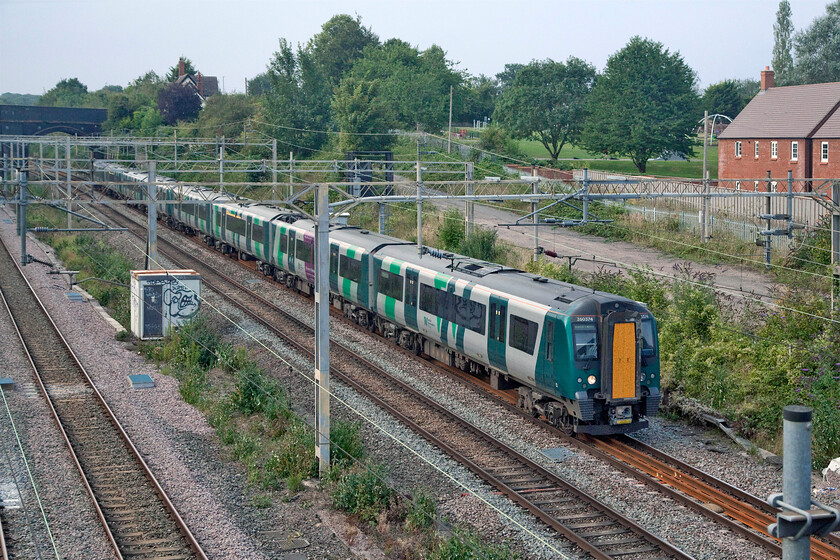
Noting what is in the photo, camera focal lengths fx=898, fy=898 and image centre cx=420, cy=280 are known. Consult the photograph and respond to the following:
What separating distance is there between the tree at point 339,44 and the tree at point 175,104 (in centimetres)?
1754

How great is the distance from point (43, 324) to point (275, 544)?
17.8 metres

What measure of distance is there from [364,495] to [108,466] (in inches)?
191

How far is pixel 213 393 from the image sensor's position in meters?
19.4

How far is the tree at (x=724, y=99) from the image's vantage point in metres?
88.5

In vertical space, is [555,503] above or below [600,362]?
below

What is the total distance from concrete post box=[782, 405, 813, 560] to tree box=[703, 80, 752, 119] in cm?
8977

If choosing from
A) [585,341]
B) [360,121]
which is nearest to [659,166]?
[360,121]

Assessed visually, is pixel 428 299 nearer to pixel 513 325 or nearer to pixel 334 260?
pixel 513 325

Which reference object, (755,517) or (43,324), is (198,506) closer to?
(755,517)

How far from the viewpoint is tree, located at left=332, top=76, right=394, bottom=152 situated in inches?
2286

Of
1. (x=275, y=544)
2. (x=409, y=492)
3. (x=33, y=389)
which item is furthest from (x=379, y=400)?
(x=33, y=389)

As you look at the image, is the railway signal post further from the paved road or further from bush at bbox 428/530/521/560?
the paved road

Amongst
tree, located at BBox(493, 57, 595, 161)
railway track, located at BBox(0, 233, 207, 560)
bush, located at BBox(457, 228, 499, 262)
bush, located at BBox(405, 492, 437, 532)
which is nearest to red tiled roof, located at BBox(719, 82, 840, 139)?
tree, located at BBox(493, 57, 595, 161)

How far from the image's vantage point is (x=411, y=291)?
854 inches
